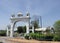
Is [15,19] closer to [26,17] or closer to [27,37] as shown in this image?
[26,17]

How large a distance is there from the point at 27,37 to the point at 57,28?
7.50 m

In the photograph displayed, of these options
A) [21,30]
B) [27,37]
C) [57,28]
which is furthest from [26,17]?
[21,30]

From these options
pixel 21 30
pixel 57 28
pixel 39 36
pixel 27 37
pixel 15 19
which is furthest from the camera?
pixel 21 30

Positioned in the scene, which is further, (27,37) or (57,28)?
(57,28)

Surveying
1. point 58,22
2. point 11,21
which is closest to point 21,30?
point 11,21

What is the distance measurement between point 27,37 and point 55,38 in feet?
24.8

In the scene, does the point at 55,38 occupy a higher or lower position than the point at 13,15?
lower

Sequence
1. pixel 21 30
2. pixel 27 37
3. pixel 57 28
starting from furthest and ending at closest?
1. pixel 21 30
2. pixel 57 28
3. pixel 27 37

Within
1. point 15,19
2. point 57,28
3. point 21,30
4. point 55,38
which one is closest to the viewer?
point 55,38

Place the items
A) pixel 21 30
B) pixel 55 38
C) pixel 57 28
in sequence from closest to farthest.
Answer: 1. pixel 55 38
2. pixel 57 28
3. pixel 21 30

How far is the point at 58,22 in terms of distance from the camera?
1371 inches

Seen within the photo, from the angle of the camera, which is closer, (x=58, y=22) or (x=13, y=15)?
(x=58, y=22)

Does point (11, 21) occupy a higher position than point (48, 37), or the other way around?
point (11, 21)

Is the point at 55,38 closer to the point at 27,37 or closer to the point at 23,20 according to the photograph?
the point at 27,37
